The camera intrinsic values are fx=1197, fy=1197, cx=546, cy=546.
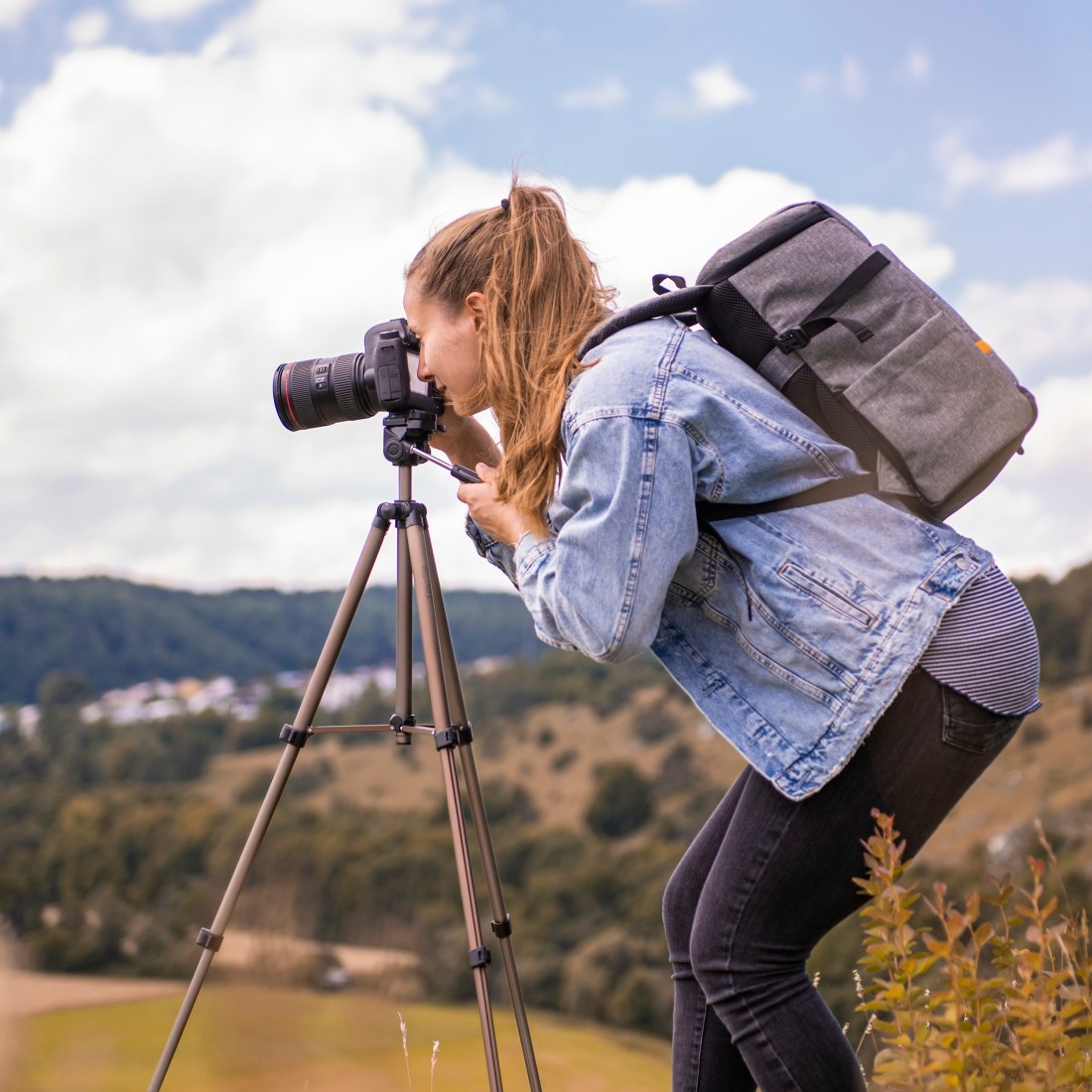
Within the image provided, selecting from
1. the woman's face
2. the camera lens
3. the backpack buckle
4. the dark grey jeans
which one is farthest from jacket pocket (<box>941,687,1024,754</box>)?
the camera lens

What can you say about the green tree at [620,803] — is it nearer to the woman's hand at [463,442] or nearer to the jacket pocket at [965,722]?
the woman's hand at [463,442]

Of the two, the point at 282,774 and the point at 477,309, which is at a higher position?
the point at 477,309

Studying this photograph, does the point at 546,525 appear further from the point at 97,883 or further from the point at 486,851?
the point at 97,883

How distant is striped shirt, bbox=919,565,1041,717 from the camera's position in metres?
1.39

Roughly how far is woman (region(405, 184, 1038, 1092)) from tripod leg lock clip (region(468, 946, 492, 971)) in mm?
652

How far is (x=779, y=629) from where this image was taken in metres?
1.42

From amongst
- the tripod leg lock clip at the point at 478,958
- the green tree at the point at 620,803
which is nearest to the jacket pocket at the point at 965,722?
the tripod leg lock clip at the point at 478,958

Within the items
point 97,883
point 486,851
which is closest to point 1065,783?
point 97,883

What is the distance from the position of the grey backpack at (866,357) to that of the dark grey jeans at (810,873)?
272 millimetres

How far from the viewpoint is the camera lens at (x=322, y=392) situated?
2.24 metres

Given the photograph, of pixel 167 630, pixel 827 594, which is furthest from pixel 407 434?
pixel 167 630

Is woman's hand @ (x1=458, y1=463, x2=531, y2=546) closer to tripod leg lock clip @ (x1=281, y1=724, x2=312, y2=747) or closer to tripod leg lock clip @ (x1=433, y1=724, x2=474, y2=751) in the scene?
tripod leg lock clip @ (x1=433, y1=724, x2=474, y2=751)

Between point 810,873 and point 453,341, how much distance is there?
92cm

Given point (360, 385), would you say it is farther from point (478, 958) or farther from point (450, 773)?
point (478, 958)
